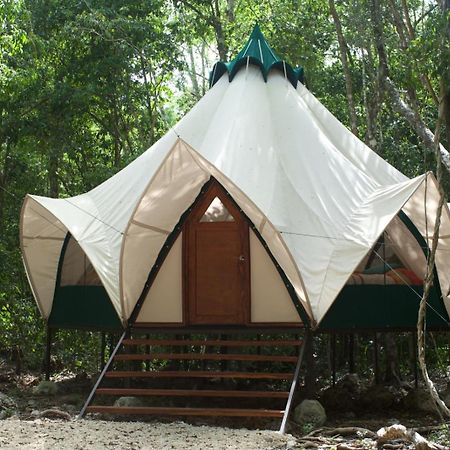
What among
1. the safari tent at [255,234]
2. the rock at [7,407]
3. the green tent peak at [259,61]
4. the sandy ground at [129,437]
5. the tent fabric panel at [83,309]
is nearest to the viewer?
the sandy ground at [129,437]

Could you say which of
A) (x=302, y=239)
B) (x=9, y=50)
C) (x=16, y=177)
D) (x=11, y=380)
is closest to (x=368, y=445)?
(x=302, y=239)

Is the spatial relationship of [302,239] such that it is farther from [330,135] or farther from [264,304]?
[330,135]

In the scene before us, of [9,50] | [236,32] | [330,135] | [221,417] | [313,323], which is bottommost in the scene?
[221,417]

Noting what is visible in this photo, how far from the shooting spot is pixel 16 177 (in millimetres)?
13992

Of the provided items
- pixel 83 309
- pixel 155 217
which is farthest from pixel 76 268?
pixel 155 217

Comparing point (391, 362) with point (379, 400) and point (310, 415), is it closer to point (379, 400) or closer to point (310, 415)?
point (379, 400)

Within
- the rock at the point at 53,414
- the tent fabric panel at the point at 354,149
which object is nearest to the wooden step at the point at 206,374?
the rock at the point at 53,414

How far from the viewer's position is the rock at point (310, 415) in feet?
24.7

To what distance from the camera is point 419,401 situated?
28.3 ft

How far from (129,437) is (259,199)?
3.33 meters

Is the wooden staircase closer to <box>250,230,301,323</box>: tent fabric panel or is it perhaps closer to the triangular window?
<box>250,230,301,323</box>: tent fabric panel

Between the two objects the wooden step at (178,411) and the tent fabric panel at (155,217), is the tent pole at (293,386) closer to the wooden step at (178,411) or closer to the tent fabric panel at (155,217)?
the wooden step at (178,411)

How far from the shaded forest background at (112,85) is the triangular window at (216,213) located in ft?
10.5

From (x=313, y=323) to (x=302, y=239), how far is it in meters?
0.91
